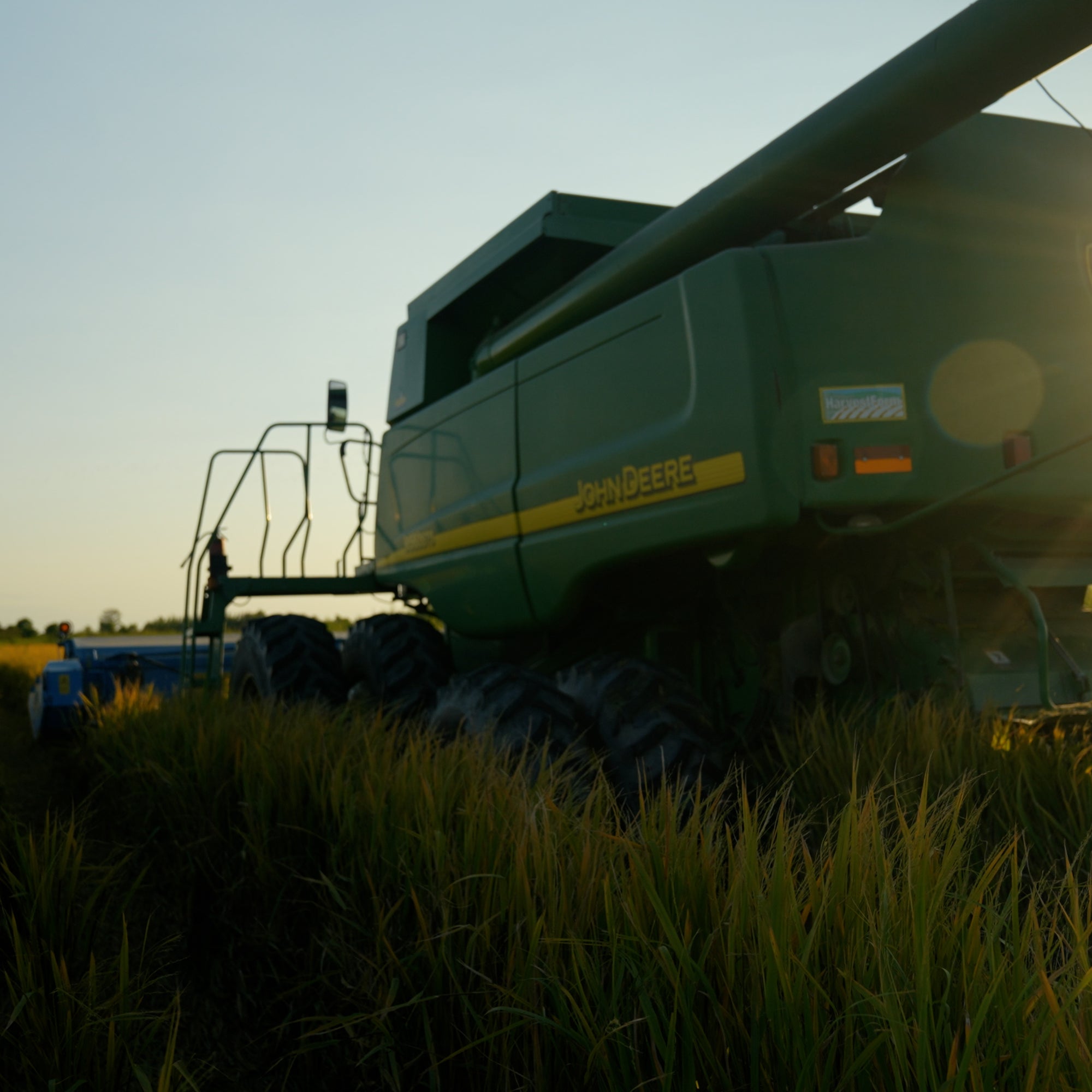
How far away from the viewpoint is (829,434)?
10.6 ft

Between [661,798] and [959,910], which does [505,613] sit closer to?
[661,798]

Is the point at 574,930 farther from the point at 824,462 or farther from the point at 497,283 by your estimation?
the point at 497,283

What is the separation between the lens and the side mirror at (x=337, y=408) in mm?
6566

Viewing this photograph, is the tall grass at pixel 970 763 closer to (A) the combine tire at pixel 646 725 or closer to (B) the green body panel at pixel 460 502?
(A) the combine tire at pixel 646 725

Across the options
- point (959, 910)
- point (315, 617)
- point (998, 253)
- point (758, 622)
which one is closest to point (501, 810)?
point (959, 910)

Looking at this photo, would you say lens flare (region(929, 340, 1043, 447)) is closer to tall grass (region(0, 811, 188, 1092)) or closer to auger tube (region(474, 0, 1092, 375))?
auger tube (region(474, 0, 1092, 375))

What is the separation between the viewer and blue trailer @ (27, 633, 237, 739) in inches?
305

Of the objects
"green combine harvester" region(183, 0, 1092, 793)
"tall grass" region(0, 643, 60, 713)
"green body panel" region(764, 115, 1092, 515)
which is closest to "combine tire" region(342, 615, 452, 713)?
"green combine harvester" region(183, 0, 1092, 793)

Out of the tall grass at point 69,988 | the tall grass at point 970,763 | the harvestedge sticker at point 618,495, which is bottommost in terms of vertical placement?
the tall grass at point 69,988

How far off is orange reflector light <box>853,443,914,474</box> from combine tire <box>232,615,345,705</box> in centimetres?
308

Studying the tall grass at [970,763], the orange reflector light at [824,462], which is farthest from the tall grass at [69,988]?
the orange reflector light at [824,462]

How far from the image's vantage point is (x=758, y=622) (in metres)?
4.06

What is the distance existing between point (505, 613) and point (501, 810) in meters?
2.40

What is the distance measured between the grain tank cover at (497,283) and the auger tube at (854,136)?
50 centimetres
